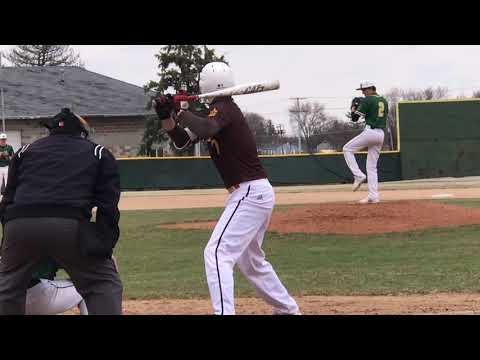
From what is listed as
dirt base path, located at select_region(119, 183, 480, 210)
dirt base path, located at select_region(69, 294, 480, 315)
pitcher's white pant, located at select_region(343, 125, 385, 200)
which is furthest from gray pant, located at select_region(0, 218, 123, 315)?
dirt base path, located at select_region(119, 183, 480, 210)

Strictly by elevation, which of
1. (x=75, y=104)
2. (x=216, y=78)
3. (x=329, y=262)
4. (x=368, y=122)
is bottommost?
(x=329, y=262)

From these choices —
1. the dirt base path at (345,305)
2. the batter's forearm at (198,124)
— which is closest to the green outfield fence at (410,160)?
the dirt base path at (345,305)

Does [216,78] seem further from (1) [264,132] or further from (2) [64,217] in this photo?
(1) [264,132]

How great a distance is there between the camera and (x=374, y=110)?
15.3 m

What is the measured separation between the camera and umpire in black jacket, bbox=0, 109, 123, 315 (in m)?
5.30

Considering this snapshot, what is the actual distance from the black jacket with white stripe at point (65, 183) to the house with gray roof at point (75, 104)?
38048 millimetres

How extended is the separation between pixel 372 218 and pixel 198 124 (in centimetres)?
870

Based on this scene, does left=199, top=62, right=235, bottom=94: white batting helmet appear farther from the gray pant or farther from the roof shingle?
the roof shingle

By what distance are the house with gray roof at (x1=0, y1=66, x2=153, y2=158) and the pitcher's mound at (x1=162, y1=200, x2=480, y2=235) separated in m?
29.2

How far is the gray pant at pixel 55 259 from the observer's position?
17.3ft

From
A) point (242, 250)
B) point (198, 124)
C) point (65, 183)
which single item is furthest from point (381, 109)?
point (65, 183)
